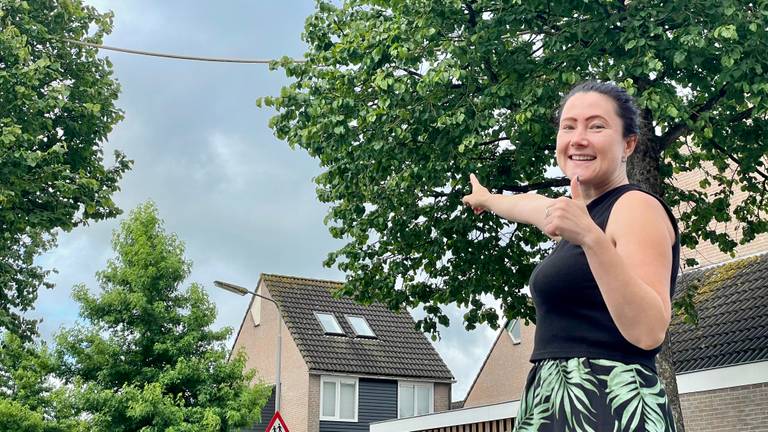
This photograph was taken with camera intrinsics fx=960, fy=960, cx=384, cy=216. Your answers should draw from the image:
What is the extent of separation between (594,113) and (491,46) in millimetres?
11873

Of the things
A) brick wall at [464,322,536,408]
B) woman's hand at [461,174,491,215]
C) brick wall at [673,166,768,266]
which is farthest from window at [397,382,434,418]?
woman's hand at [461,174,491,215]

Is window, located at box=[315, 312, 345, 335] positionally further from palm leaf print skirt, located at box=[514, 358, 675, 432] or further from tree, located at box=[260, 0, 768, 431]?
palm leaf print skirt, located at box=[514, 358, 675, 432]

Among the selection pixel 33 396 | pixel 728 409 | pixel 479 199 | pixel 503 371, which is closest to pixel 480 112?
pixel 728 409

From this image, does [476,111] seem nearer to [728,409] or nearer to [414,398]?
[728,409]

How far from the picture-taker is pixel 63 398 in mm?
24219

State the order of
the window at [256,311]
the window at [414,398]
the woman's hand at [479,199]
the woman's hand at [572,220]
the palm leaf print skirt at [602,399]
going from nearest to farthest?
1. the woman's hand at [572,220]
2. the palm leaf print skirt at [602,399]
3. the woman's hand at [479,199]
4. the window at [414,398]
5. the window at [256,311]

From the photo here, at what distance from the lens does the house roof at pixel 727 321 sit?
17.8 m

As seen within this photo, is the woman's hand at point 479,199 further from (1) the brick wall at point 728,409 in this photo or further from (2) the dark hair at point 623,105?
(1) the brick wall at point 728,409

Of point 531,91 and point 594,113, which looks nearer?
point 594,113

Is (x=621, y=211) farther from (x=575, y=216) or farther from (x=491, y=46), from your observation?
(x=491, y=46)

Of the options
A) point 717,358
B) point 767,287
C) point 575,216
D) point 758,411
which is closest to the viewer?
point 575,216

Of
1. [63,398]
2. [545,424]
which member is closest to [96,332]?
[63,398]

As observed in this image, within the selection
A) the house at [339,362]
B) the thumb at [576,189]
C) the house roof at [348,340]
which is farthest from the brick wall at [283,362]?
the thumb at [576,189]

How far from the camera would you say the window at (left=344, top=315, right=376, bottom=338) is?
37841 millimetres
